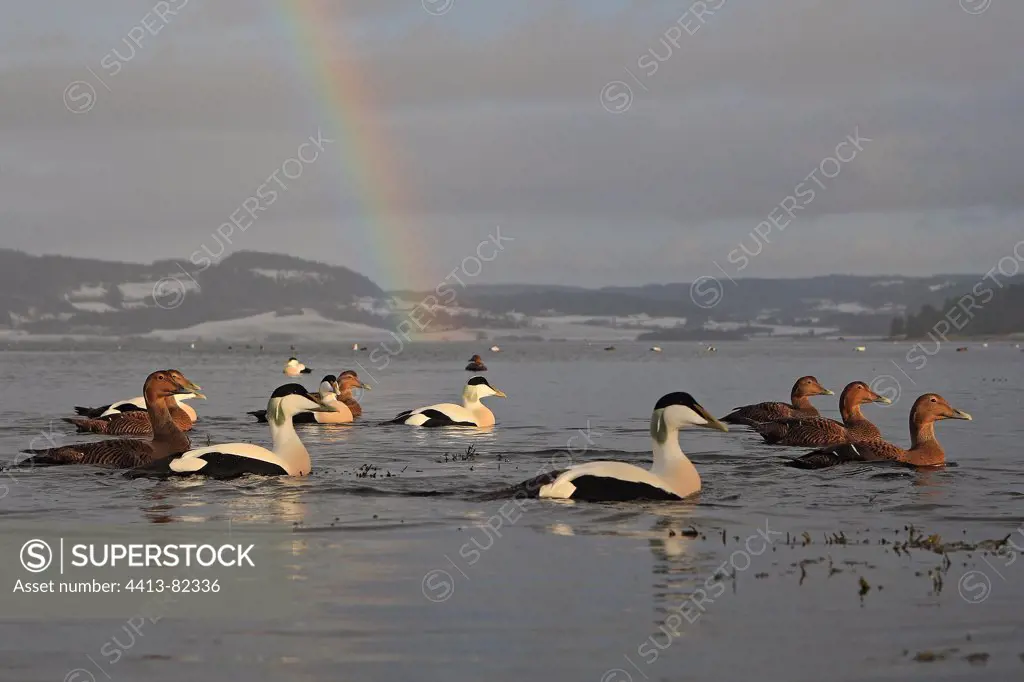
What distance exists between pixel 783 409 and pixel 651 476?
1398 centimetres

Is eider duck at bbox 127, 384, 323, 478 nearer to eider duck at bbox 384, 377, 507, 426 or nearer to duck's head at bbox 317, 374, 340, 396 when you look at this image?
eider duck at bbox 384, 377, 507, 426

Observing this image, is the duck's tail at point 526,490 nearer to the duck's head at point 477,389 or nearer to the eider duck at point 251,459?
the eider duck at point 251,459

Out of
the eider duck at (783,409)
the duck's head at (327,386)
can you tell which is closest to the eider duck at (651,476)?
the eider duck at (783,409)

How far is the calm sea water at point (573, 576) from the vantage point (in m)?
8.23

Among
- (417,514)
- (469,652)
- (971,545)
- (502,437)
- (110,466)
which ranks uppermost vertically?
(502,437)

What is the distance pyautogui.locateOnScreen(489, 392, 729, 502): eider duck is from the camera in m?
14.8

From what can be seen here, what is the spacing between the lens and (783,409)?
93.2ft

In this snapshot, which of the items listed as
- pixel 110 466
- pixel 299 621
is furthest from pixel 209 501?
pixel 299 621

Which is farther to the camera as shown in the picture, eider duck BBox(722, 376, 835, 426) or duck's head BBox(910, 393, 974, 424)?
eider duck BBox(722, 376, 835, 426)

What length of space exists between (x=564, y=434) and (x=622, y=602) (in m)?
Answer: 18.4

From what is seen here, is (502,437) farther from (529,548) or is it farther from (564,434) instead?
(529,548)

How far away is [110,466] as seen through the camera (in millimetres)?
19422

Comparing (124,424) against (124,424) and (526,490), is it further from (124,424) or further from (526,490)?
(526,490)

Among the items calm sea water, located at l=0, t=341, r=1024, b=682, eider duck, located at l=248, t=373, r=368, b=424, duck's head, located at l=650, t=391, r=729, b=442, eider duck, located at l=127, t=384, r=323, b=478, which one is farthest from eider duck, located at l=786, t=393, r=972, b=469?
eider duck, located at l=248, t=373, r=368, b=424
